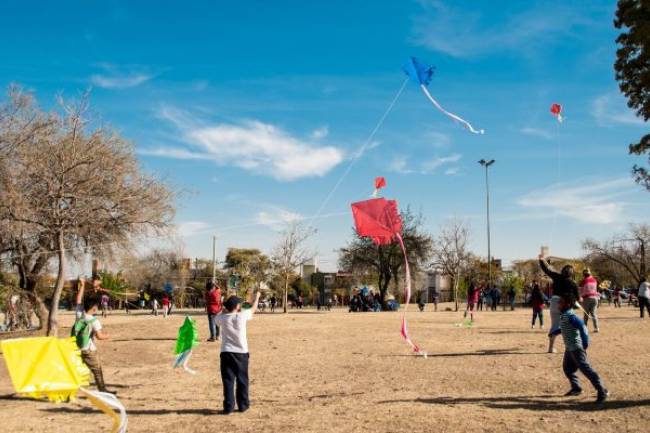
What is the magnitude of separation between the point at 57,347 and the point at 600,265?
7580cm

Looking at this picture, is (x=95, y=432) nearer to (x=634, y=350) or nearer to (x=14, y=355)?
(x=14, y=355)

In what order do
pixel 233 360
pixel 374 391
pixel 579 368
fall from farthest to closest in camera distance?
1. pixel 374 391
2. pixel 579 368
3. pixel 233 360

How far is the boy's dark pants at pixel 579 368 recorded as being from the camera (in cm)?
747

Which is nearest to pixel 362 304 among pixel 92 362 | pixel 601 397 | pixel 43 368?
pixel 92 362

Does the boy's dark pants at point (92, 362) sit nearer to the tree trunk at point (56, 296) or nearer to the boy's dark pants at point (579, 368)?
the boy's dark pants at point (579, 368)

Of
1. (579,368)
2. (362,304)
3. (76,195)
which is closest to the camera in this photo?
(579,368)

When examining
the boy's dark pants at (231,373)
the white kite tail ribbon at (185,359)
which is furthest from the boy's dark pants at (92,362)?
the boy's dark pants at (231,373)

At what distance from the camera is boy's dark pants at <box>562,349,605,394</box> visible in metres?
7.47

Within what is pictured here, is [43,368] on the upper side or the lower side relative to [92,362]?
upper

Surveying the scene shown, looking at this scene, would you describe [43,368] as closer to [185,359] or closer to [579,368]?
[185,359]

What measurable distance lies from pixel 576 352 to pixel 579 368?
221mm

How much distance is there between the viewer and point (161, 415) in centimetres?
754

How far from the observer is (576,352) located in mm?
7691

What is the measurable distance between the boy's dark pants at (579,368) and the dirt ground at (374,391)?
0.81 ft
